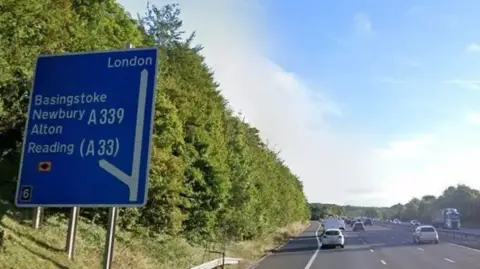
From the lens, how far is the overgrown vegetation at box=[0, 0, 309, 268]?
34.9 feet

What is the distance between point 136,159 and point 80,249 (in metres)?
7.35

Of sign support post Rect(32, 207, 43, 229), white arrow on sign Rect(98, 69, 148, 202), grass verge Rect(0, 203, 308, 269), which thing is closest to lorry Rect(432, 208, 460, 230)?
grass verge Rect(0, 203, 308, 269)

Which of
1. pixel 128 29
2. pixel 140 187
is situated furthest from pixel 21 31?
pixel 128 29

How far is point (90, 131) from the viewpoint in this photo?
5336 mm

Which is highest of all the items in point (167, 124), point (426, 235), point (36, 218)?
point (167, 124)

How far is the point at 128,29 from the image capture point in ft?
80.5

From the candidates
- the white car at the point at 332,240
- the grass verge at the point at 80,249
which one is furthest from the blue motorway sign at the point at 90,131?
the white car at the point at 332,240

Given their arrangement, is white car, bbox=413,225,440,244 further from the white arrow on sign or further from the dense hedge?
the white arrow on sign

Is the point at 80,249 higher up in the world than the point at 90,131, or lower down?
A: lower down

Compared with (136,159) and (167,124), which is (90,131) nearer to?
(136,159)

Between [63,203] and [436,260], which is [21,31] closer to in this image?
[63,203]

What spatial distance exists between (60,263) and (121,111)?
513cm

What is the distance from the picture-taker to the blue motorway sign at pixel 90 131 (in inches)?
198

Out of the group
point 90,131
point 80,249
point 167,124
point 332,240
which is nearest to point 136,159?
point 90,131
